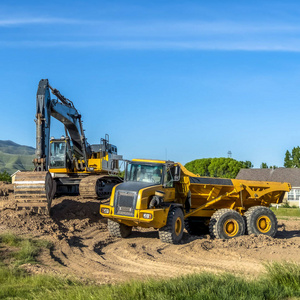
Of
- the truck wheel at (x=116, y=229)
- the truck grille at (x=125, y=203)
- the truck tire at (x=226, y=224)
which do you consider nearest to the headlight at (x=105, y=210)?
the truck grille at (x=125, y=203)

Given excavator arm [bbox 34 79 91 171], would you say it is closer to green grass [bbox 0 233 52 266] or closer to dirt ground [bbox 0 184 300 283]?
dirt ground [bbox 0 184 300 283]

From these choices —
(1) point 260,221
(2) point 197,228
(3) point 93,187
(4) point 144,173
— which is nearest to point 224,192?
(1) point 260,221

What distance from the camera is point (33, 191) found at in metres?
15.9

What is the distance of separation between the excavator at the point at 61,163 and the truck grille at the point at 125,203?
2371mm

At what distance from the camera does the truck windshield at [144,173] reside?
50.4 feet

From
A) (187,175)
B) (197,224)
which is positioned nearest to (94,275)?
(187,175)

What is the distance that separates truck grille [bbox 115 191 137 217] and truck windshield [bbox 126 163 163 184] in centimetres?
121

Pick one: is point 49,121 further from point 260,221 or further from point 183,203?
point 260,221

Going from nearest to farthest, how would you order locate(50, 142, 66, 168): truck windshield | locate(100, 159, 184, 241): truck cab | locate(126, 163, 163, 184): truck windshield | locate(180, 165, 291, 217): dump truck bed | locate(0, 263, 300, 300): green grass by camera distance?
locate(0, 263, 300, 300): green grass
locate(100, 159, 184, 241): truck cab
locate(126, 163, 163, 184): truck windshield
locate(180, 165, 291, 217): dump truck bed
locate(50, 142, 66, 168): truck windshield

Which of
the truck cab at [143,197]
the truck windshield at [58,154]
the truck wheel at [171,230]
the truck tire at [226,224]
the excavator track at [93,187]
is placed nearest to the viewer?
the truck cab at [143,197]

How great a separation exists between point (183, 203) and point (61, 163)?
30.5 feet

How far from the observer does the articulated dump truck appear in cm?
1438

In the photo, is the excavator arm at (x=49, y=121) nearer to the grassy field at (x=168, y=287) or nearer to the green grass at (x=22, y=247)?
the green grass at (x=22, y=247)

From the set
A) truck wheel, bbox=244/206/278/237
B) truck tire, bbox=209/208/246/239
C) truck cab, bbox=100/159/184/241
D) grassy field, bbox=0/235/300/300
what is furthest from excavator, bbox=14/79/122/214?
grassy field, bbox=0/235/300/300
